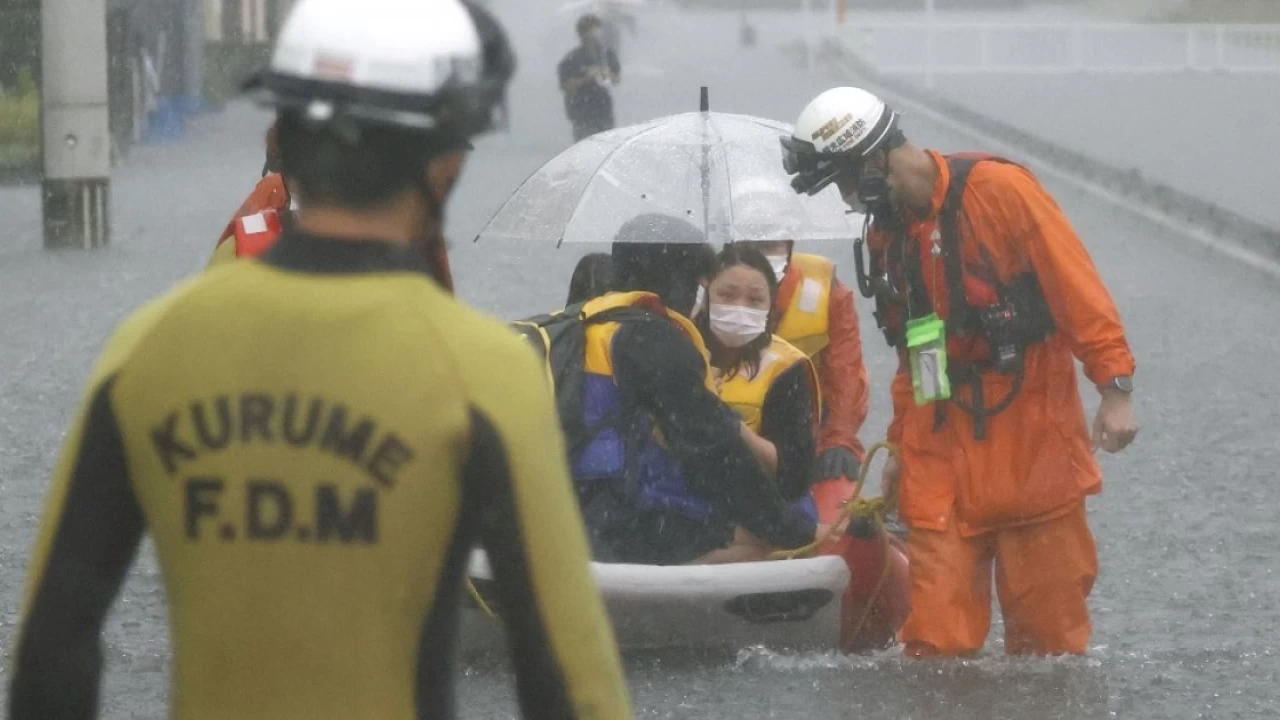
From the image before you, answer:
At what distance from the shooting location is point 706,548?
21.1 feet

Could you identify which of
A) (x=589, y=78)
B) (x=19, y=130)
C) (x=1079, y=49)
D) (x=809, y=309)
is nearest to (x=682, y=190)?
(x=809, y=309)

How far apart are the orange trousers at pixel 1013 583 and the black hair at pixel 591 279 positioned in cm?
127

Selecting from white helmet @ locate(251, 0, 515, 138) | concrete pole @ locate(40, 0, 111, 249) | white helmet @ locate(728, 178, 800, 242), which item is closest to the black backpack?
white helmet @ locate(728, 178, 800, 242)

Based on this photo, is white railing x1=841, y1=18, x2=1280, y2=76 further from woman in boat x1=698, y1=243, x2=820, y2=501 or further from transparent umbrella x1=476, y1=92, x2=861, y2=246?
woman in boat x1=698, y1=243, x2=820, y2=501

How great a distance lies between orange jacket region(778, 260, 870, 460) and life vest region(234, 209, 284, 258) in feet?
7.58

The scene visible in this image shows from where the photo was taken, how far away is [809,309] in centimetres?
748

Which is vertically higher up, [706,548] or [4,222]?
[706,548]

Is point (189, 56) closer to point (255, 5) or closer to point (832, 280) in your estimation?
point (255, 5)

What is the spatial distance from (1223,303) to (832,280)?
27.0 ft

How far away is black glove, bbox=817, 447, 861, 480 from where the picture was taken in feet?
24.4

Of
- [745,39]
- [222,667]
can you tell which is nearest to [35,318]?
[222,667]

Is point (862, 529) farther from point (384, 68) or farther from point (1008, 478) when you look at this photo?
point (384, 68)

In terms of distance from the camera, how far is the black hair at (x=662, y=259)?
651cm

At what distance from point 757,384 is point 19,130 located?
20055 millimetres
